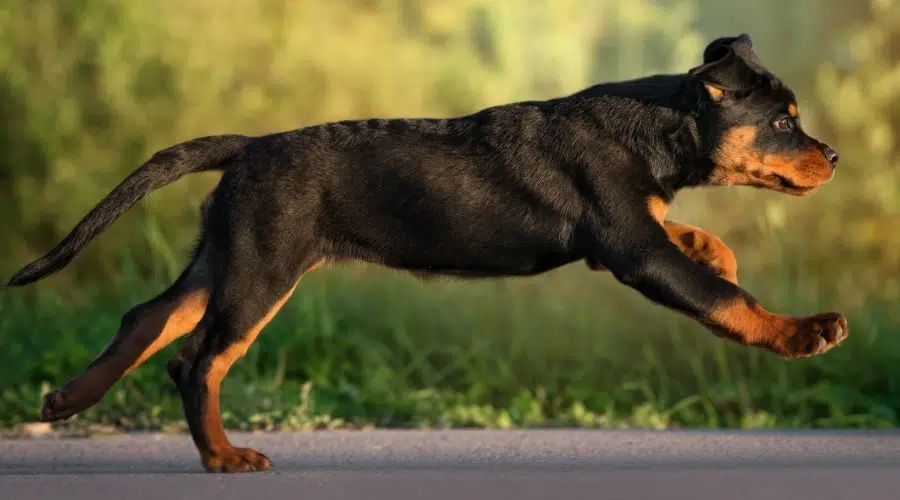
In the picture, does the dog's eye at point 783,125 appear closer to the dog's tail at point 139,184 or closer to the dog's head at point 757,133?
the dog's head at point 757,133

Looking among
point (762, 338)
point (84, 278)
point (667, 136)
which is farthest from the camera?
point (84, 278)

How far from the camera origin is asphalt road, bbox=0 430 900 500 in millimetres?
4895

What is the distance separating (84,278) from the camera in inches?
390

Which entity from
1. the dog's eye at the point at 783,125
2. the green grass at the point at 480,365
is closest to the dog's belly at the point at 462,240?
the dog's eye at the point at 783,125

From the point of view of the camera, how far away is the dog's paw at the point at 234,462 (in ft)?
17.4

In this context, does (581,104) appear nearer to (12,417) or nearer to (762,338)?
(762,338)

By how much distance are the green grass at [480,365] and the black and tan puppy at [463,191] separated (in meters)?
1.67

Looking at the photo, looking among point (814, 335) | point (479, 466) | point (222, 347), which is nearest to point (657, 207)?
point (814, 335)

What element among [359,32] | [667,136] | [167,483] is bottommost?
[167,483]

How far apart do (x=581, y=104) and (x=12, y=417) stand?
337 centimetres

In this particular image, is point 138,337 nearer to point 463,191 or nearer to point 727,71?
point 463,191

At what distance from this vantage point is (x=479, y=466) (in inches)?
225

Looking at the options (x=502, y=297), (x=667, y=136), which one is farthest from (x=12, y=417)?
(x=667, y=136)

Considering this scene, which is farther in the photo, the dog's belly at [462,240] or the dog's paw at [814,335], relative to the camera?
the dog's belly at [462,240]
